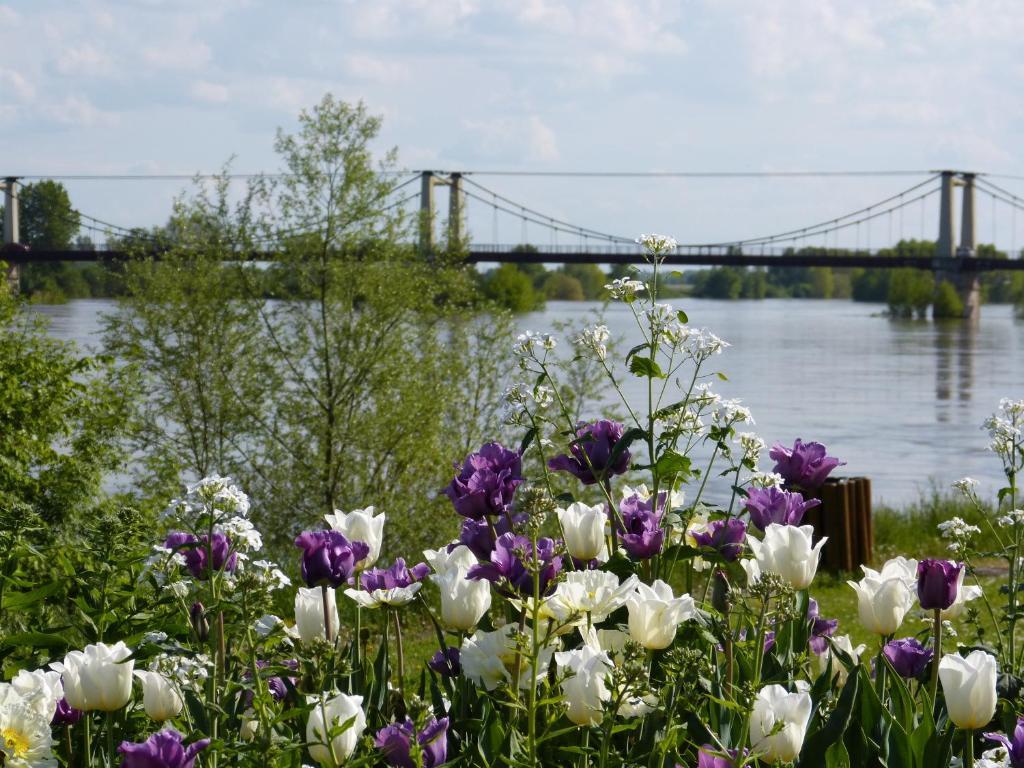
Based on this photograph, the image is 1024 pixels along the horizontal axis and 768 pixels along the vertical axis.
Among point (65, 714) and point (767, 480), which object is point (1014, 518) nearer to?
point (767, 480)

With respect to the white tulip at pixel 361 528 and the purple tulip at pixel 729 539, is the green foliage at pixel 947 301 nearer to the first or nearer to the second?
the purple tulip at pixel 729 539

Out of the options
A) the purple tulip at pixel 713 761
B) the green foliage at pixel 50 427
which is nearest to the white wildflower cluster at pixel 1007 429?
the purple tulip at pixel 713 761

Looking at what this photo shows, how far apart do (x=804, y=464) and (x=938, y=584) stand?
1.53ft

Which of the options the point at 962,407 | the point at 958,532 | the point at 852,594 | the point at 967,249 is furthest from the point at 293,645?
the point at 967,249

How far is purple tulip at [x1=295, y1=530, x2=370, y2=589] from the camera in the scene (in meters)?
1.94

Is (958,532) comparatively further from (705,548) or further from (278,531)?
(278,531)

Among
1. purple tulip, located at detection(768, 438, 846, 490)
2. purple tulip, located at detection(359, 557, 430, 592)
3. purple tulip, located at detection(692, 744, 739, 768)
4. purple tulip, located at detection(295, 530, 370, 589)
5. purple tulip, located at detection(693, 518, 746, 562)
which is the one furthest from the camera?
purple tulip, located at detection(768, 438, 846, 490)

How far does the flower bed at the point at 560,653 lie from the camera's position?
65.8 inches

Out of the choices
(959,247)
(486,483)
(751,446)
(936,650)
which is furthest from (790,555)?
(959,247)

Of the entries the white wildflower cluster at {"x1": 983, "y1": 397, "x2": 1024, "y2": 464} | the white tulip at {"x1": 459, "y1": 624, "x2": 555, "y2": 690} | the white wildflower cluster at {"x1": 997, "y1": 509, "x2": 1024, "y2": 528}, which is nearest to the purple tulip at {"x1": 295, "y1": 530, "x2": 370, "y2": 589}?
the white tulip at {"x1": 459, "y1": 624, "x2": 555, "y2": 690}

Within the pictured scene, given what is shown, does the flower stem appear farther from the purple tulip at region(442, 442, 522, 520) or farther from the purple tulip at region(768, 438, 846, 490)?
the purple tulip at region(442, 442, 522, 520)

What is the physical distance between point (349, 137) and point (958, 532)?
7.04m

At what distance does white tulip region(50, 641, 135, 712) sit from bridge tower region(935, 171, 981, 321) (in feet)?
146

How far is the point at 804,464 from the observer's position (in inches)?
95.6
